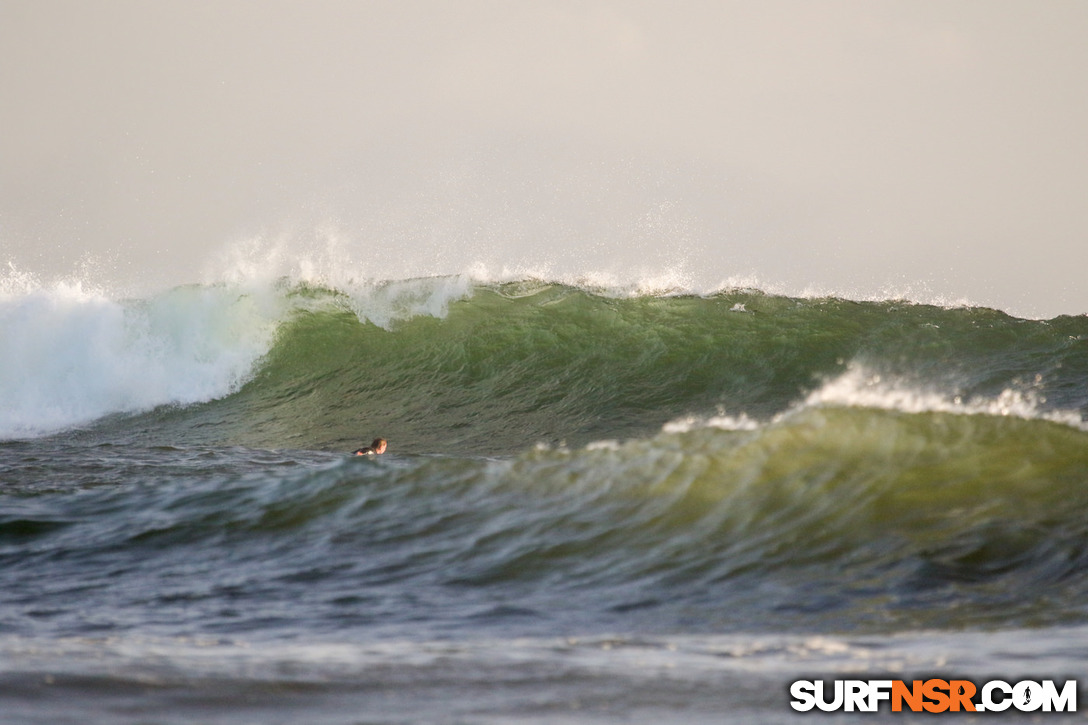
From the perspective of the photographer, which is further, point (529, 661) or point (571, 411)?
point (571, 411)

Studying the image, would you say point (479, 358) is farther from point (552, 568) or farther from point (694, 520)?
point (552, 568)

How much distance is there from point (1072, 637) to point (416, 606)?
7.80 feet

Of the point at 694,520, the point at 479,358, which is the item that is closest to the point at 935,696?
the point at 694,520

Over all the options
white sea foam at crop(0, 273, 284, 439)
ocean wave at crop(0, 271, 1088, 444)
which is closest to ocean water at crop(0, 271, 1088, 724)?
ocean wave at crop(0, 271, 1088, 444)

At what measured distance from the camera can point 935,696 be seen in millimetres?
2963

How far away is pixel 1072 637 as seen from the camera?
359 centimetres

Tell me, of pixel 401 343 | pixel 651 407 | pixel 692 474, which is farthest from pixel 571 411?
pixel 692 474

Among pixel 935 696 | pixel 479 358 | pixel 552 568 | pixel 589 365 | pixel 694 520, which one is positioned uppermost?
pixel 479 358

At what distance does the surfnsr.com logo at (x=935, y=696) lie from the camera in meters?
2.88

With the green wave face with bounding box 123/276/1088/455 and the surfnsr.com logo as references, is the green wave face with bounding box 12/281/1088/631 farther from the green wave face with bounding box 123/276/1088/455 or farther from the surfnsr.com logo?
the green wave face with bounding box 123/276/1088/455

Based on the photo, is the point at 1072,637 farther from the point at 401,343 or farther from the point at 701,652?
the point at 401,343

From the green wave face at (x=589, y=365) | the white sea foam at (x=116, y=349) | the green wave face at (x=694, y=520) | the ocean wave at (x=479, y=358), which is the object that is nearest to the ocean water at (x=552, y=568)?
the green wave face at (x=694, y=520)

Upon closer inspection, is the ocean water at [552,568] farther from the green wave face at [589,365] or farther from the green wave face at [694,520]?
the green wave face at [589,365]

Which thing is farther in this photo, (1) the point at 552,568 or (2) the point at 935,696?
(1) the point at 552,568
